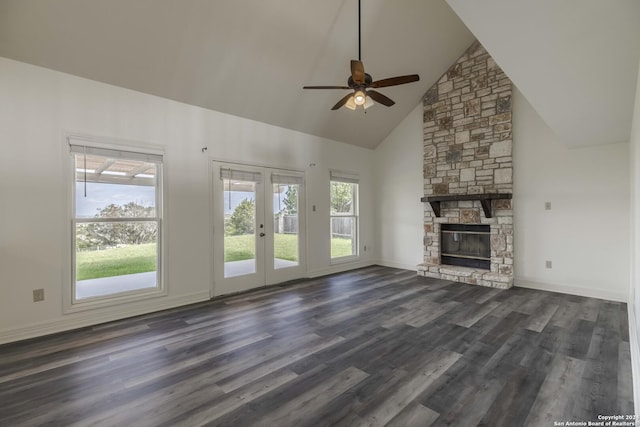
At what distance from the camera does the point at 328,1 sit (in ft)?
13.0

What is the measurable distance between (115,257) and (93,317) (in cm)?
75

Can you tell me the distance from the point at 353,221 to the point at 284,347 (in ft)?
14.3

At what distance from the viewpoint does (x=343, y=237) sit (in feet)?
22.5

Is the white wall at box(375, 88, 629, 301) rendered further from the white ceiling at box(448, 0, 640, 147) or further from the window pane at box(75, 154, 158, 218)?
the window pane at box(75, 154, 158, 218)

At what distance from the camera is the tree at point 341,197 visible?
6.69m

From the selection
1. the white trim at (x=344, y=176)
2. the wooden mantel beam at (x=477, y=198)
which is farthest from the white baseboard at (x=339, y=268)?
the wooden mantel beam at (x=477, y=198)

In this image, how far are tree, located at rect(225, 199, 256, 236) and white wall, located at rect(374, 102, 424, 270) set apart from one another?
3.40 meters

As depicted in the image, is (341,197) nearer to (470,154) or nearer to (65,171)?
(470,154)

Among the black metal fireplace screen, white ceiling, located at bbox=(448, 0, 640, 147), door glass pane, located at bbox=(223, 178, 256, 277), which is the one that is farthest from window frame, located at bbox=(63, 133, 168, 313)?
the black metal fireplace screen

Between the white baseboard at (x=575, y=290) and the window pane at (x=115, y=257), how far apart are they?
19.6ft

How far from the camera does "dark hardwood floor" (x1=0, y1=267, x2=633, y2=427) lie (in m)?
2.02

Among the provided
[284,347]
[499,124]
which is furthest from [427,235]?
[284,347]

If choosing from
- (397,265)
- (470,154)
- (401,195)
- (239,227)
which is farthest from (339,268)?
(470,154)

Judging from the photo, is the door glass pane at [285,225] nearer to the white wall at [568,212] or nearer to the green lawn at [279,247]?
the green lawn at [279,247]
